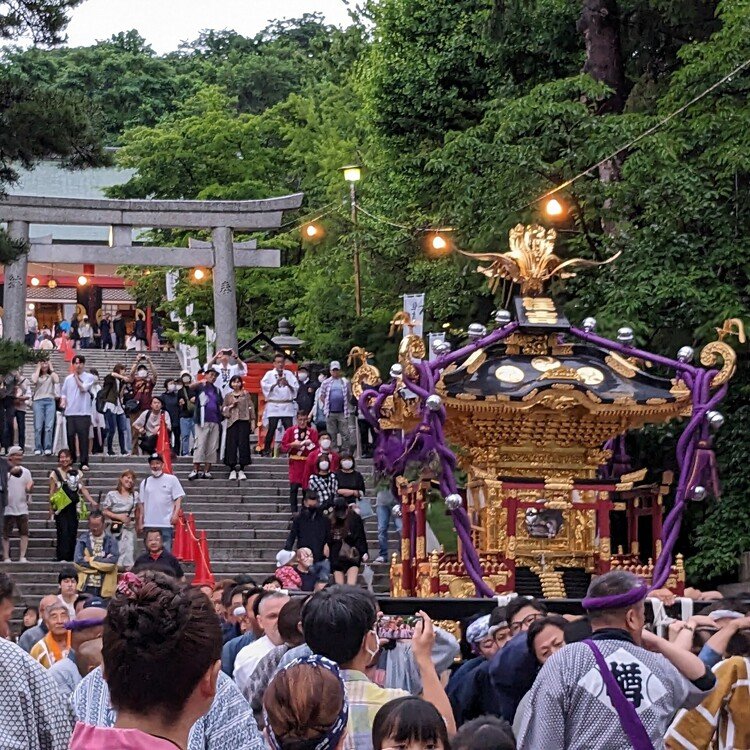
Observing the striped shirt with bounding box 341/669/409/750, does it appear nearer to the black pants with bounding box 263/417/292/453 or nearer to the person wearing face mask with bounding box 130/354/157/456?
the black pants with bounding box 263/417/292/453

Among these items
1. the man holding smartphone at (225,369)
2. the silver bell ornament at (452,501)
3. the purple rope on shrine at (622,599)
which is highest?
the man holding smartphone at (225,369)

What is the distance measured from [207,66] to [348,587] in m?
66.2

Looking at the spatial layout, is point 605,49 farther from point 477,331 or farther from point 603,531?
point 603,531

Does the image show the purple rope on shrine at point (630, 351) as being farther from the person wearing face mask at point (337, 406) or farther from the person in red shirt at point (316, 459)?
the person wearing face mask at point (337, 406)

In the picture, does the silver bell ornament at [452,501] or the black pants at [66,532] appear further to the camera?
the black pants at [66,532]

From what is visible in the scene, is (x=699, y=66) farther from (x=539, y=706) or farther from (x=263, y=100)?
(x=263, y=100)

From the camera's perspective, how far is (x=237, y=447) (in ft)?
87.5

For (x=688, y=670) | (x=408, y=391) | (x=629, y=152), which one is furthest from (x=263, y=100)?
(x=688, y=670)

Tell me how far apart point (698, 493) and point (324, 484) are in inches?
214

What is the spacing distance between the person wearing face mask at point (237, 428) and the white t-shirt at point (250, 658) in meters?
18.1

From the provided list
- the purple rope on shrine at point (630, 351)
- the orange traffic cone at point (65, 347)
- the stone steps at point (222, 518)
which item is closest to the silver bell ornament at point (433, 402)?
the purple rope on shrine at point (630, 351)

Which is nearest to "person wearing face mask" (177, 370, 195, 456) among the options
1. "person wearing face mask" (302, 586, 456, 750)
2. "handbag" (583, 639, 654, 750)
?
"handbag" (583, 639, 654, 750)

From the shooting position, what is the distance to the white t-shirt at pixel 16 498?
22.2 metres

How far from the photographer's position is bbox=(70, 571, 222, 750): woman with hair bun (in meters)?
3.78
